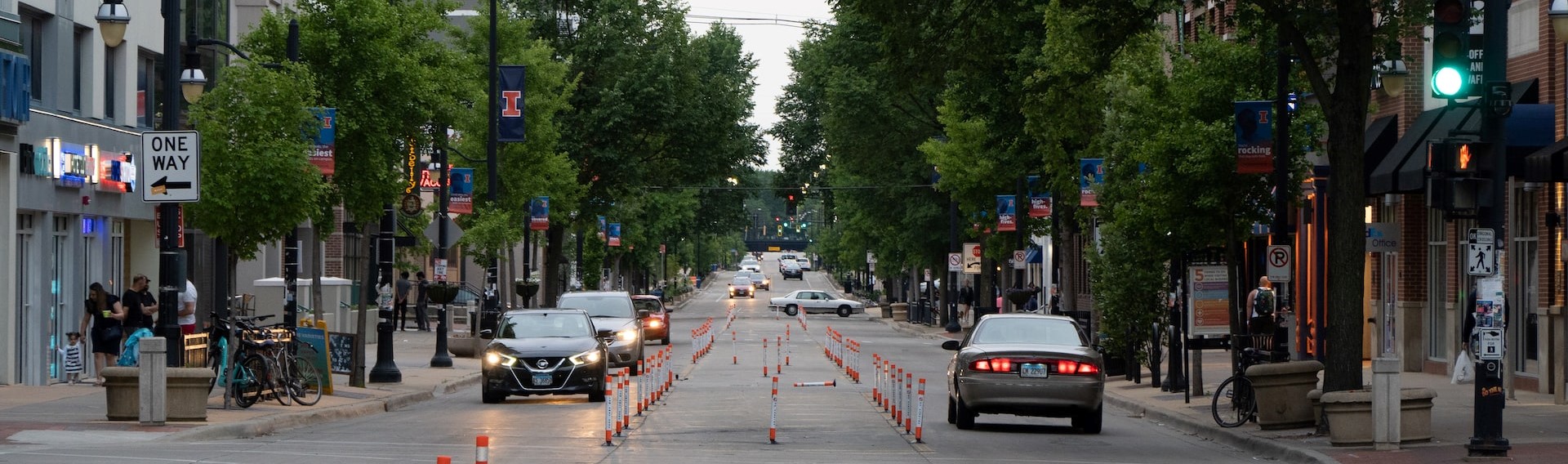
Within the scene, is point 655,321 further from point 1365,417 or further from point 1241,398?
point 1365,417

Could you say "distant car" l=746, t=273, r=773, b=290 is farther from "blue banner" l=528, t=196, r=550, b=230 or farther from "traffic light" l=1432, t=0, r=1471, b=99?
"traffic light" l=1432, t=0, r=1471, b=99

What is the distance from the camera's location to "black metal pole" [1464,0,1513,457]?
16281 mm

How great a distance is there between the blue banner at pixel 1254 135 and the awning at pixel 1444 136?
194 cm

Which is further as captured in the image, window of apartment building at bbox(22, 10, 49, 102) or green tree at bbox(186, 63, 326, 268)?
window of apartment building at bbox(22, 10, 49, 102)

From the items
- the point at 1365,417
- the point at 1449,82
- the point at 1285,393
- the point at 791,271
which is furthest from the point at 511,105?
the point at 791,271

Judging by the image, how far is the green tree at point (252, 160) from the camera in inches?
879

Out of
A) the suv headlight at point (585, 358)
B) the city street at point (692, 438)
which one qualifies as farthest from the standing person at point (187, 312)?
the suv headlight at point (585, 358)

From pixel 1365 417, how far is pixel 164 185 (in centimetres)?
1216

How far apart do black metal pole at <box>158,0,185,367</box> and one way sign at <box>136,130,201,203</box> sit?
34 cm

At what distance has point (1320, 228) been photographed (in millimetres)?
34156

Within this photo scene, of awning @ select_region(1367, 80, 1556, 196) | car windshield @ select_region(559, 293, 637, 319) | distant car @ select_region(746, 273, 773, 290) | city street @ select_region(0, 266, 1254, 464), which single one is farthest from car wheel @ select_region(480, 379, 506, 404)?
distant car @ select_region(746, 273, 773, 290)

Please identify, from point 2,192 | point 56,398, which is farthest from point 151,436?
point 2,192

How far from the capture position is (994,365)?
20125 millimetres

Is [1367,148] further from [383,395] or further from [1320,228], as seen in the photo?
[383,395]
